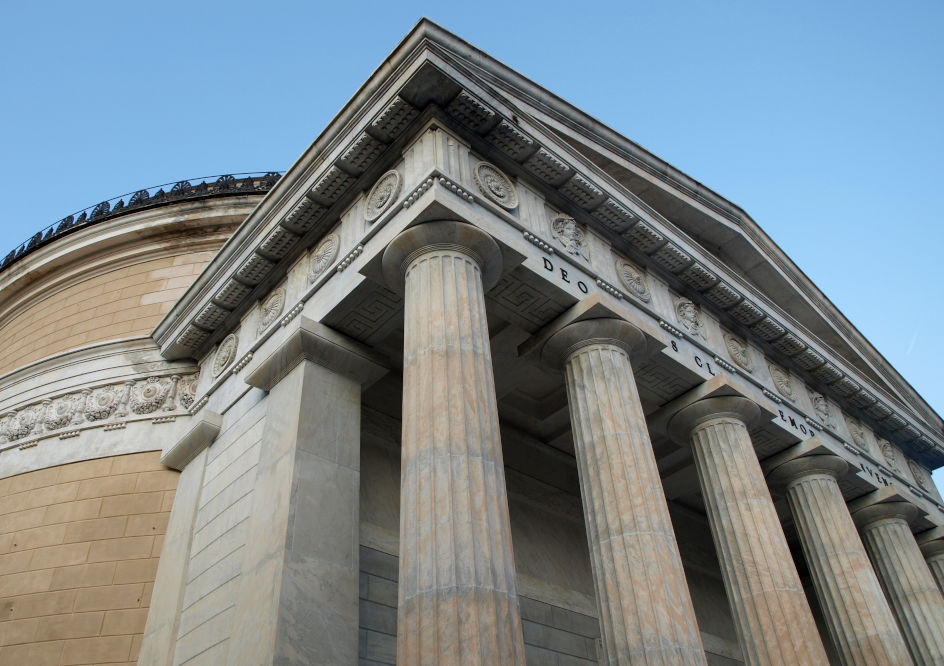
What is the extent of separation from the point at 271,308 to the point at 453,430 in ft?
21.7

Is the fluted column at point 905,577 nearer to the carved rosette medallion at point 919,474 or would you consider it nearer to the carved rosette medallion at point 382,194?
the carved rosette medallion at point 919,474

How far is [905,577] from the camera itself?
17.1 m

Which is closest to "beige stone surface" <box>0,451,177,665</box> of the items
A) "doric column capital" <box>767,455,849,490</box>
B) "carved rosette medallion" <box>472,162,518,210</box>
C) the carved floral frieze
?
the carved floral frieze

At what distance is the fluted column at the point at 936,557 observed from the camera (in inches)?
763

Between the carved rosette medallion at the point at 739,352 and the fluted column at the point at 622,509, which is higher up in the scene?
the carved rosette medallion at the point at 739,352

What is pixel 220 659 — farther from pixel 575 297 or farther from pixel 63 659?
pixel 575 297

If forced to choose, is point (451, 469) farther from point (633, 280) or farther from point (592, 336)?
point (633, 280)

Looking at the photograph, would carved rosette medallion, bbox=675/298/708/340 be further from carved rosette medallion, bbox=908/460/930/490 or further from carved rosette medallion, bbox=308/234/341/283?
carved rosette medallion, bbox=908/460/930/490

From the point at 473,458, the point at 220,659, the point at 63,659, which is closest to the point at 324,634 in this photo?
the point at 220,659

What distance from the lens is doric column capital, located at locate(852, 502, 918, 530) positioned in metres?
17.7

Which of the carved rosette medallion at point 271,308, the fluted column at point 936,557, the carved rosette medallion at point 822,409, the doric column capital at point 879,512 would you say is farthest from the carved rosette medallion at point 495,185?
the fluted column at point 936,557

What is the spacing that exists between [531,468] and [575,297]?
5.83 metres

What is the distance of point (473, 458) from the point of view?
28.0 feet

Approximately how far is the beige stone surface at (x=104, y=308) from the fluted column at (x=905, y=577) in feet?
57.3
